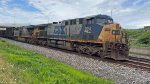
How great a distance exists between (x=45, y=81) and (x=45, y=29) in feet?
108

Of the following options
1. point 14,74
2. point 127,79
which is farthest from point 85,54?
point 14,74

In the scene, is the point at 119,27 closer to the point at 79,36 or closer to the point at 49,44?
the point at 79,36

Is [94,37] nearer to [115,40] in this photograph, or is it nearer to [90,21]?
[90,21]

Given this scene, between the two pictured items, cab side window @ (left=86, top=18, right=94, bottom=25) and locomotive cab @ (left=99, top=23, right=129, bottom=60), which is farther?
cab side window @ (left=86, top=18, right=94, bottom=25)

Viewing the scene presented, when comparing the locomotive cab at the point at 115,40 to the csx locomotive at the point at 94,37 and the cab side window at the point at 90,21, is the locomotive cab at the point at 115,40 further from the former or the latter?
the cab side window at the point at 90,21

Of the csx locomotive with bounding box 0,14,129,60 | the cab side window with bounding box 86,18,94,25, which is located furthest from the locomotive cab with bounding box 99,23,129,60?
the cab side window with bounding box 86,18,94,25

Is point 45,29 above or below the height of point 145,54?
above

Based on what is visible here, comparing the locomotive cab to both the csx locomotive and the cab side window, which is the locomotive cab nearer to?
the csx locomotive

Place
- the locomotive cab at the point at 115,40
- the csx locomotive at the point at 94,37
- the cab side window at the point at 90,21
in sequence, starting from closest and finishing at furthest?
the locomotive cab at the point at 115,40 < the csx locomotive at the point at 94,37 < the cab side window at the point at 90,21

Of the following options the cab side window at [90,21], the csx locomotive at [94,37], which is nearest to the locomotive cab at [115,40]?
the csx locomotive at [94,37]

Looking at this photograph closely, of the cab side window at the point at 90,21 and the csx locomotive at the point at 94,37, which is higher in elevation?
the cab side window at the point at 90,21

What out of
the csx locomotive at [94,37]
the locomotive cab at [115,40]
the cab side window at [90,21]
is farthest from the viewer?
the cab side window at [90,21]

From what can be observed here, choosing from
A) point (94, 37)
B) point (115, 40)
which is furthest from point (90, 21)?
point (115, 40)

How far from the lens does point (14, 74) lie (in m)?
10.5
